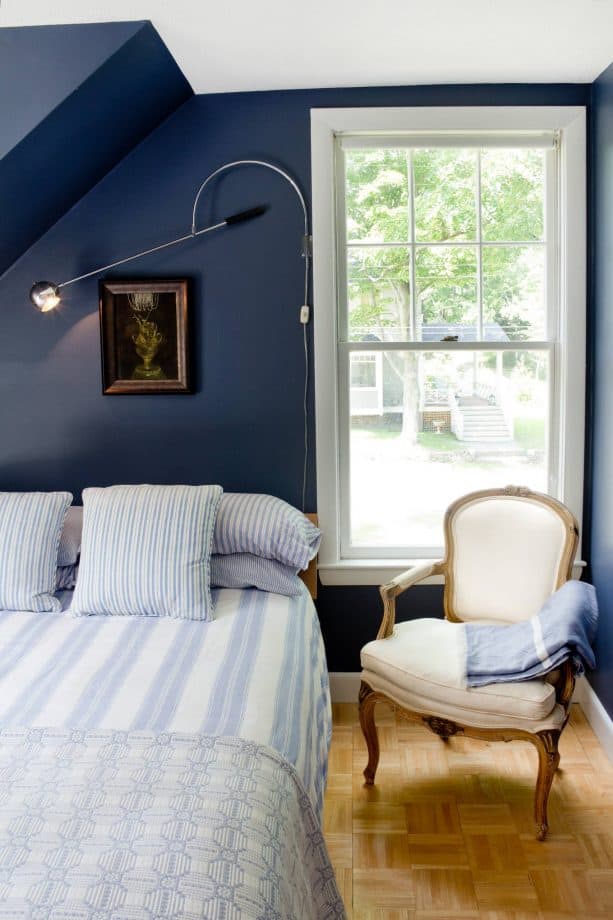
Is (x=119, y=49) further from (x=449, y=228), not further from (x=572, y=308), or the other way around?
(x=572, y=308)

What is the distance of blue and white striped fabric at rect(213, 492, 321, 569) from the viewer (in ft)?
9.35

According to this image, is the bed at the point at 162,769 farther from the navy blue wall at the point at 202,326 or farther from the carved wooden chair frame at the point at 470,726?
the navy blue wall at the point at 202,326

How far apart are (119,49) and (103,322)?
1076 mm

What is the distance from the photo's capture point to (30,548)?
8.98 feet

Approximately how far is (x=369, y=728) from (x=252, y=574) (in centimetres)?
66

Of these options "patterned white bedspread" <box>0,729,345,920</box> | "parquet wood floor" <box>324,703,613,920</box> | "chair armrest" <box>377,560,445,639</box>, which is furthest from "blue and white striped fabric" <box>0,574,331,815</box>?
"parquet wood floor" <box>324,703,613,920</box>

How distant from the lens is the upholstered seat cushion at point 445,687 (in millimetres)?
2418

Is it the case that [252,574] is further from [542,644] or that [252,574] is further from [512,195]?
[512,195]

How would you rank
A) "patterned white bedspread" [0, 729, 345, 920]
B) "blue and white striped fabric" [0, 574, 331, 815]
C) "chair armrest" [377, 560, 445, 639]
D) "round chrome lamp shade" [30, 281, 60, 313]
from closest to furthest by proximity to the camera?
"patterned white bedspread" [0, 729, 345, 920], "blue and white striped fabric" [0, 574, 331, 815], "chair armrest" [377, 560, 445, 639], "round chrome lamp shade" [30, 281, 60, 313]

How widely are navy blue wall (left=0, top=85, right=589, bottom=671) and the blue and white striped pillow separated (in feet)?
1.82

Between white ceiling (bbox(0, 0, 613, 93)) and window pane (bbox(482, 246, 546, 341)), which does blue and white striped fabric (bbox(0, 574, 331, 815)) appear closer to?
window pane (bbox(482, 246, 546, 341))

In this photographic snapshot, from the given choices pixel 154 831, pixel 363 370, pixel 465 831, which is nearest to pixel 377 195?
pixel 363 370

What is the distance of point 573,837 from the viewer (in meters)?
2.44

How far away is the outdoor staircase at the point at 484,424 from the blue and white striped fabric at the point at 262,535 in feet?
2.85
